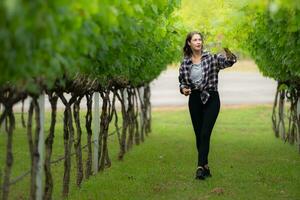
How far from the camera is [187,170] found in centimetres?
1150

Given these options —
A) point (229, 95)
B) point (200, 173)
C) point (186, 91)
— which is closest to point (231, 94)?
point (229, 95)

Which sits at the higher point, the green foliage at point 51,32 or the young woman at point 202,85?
the green foliage at point 51,32

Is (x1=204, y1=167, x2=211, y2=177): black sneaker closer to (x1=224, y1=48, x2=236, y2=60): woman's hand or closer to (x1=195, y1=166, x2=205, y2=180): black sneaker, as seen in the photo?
(x1=195, y1=166, x2=205, y2=180): black sneaker

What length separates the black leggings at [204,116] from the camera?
998cm

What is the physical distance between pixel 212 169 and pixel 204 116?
194cm

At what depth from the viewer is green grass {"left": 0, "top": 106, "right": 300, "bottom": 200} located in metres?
9.30

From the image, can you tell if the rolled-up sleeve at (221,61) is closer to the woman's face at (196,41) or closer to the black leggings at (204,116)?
the woman's face at (196,41)

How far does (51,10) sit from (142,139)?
1447 centimetres

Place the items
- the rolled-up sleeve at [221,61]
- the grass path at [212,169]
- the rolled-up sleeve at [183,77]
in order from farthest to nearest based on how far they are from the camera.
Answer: the rolled-up sleeve at [183,77] < the rolled-up sleeve at [221,61] < the grass path at [212,169]

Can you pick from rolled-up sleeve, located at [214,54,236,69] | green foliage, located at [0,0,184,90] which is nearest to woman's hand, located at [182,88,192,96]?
rolled-up sleeve, located at [214,54,236,69]

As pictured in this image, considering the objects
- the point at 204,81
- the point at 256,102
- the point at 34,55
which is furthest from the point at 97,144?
the point at 256,102

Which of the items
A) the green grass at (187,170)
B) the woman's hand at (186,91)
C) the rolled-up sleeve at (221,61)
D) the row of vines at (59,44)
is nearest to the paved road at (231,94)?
the green grass at (187,170)

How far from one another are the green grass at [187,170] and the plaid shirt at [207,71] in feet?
4.73

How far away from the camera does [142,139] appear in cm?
1791
